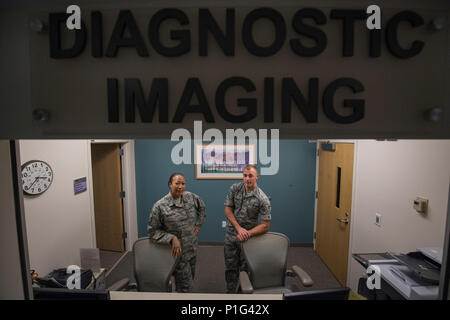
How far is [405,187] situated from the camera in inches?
81.9

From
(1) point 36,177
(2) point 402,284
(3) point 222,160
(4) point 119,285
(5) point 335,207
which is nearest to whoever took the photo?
(2) point 402,284

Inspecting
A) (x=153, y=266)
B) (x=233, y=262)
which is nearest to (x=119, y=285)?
(x=153, y=266)

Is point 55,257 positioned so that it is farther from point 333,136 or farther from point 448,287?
point 448,287

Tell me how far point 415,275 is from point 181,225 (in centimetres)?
191

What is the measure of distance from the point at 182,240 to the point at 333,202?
2.22 m

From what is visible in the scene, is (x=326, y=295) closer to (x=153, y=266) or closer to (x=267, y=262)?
(x=267, y=262)

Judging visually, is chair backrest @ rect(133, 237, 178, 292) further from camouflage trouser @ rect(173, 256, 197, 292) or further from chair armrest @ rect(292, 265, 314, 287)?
chair armrest @ rect(292, 265, 314, 287)

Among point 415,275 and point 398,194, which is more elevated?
point 398,194

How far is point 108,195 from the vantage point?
151 inches

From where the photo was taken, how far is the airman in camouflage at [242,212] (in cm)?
257

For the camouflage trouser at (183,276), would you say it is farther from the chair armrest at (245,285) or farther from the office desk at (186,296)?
the office desk at (186,296)

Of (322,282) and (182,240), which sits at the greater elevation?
(182,240)

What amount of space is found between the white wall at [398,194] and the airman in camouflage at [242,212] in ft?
3.76

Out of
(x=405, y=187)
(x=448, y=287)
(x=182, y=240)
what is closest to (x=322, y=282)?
(x=405, y=187)
